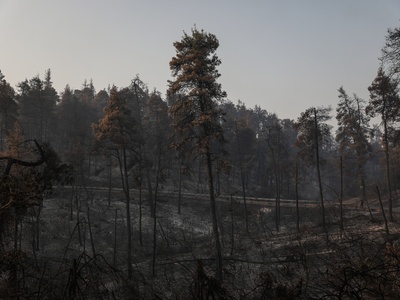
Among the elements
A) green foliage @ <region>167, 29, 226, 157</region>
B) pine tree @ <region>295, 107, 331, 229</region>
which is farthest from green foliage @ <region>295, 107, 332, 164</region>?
green foliage @ <region>167, 29, 226, 157</region>

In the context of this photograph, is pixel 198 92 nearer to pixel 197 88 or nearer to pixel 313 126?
pixel 197 88

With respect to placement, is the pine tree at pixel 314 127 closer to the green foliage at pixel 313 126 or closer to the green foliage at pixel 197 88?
the green foliage at pixel 313 126

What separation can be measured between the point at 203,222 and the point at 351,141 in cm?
2522

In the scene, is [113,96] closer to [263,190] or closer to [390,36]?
[390,36]

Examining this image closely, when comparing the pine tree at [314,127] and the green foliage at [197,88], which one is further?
the pine tree at [314,127]

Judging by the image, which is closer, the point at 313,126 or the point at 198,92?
the point at 198,92

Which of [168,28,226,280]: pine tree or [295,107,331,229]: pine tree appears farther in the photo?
[295,107,331,229]: pine tree

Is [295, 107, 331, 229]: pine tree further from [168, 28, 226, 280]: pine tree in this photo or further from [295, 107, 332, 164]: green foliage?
[168, 28, 226, 280]: pine tree

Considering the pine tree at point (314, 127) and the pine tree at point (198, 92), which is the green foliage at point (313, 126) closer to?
the pine tree at point (314, 127)

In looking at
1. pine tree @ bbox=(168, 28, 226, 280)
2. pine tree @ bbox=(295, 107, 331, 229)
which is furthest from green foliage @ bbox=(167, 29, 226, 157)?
pine tree @ bbox=(295, 107, 331, 229)

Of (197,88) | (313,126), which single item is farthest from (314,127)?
(197,88)

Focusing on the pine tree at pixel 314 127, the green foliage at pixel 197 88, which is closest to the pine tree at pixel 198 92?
the green foliage at pixel 197 88

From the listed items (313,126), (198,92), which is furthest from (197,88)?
(313,126)

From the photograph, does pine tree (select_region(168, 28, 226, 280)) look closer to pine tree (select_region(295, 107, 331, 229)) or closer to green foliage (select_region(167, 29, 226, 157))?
green foliage (select_region(167, 29, 226, 157))
